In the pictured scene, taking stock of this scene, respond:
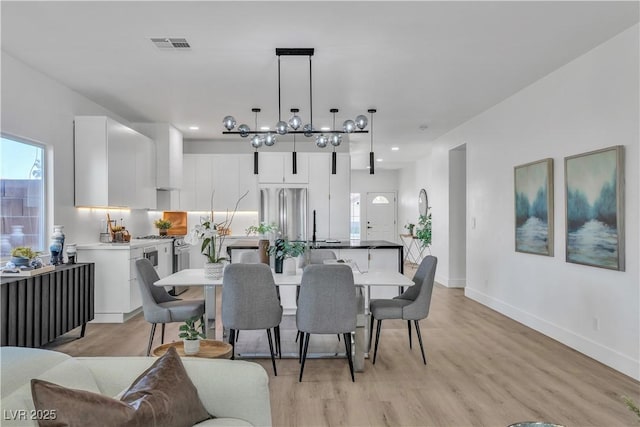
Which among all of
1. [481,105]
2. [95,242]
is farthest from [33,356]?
[481,105]

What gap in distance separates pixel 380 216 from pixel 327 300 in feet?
34.1

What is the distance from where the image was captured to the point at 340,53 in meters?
4.05

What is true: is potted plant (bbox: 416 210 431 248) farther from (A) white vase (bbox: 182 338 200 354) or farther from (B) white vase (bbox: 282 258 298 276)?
(A) white vase (bbox: 182 338 200 354)

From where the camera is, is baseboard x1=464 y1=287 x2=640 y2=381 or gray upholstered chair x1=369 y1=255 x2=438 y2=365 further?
gray upholstered chair x1=369 y1=255 x2=438 y2=365

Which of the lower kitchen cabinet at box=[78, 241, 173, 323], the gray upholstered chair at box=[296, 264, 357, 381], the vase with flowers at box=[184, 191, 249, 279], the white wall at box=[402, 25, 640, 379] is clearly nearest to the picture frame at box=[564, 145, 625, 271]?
the white wall at box=[402, 25, 640, 379]

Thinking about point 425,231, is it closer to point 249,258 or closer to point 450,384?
point 249,258

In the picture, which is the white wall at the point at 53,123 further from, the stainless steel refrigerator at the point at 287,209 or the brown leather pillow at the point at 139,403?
the brown leather pillow at the point at 139,403

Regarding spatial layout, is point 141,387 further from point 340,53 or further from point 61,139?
point 61,139

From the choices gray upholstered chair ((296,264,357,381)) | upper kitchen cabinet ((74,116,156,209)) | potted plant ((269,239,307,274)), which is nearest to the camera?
gray upholstered chair ((296,264,357,381))

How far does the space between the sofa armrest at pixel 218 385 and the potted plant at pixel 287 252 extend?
219cm

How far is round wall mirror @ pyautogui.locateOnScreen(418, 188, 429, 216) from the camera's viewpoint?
11.1m

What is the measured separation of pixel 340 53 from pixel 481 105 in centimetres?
274

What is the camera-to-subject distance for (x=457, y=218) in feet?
25.9

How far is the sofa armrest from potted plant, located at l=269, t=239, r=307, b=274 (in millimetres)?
2188
